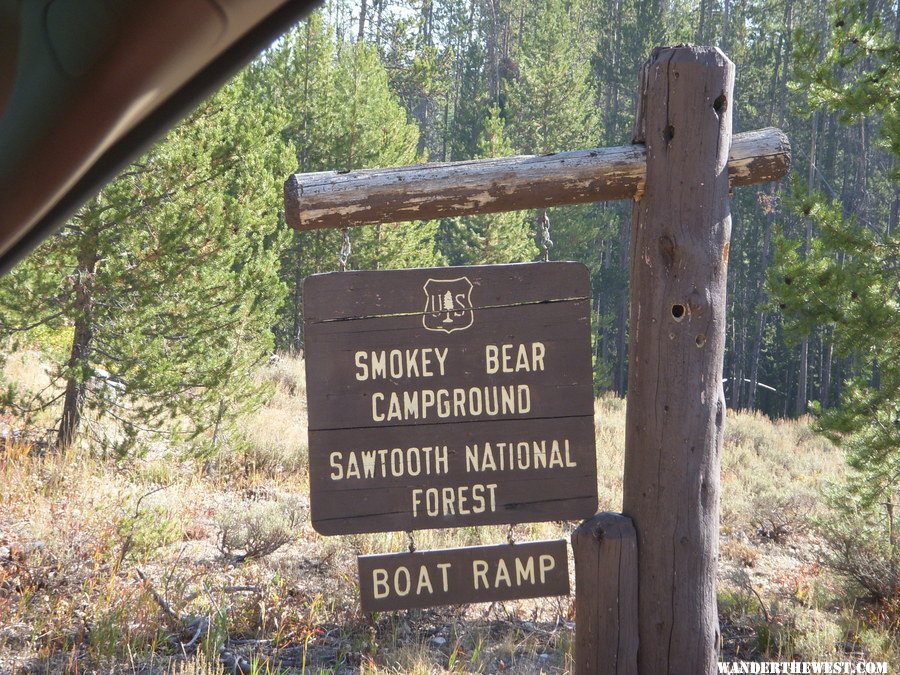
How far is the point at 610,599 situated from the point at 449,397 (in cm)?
87

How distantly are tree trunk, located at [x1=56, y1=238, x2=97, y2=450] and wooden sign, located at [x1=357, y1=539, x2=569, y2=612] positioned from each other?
4.89 meters

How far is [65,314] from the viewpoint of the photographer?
692 cm

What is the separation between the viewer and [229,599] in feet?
14.6

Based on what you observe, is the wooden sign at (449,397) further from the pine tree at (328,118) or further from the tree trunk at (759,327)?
the tree trunk at (759,327)

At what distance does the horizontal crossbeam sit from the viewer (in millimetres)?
2734

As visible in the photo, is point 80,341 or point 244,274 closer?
point 80,341

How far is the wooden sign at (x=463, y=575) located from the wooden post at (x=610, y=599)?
95 millimetres

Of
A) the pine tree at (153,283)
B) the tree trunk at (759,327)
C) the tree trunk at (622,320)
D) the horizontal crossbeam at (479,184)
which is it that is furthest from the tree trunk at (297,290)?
the tree trunk at (759,327)

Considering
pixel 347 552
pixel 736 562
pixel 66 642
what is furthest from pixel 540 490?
pixel 736 562

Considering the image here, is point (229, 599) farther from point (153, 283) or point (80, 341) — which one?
point (80, 341)

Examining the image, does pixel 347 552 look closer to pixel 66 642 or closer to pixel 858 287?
pixel 66 642

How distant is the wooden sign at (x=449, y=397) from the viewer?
108 inches

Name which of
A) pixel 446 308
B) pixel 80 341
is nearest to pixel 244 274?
pixel 80 341

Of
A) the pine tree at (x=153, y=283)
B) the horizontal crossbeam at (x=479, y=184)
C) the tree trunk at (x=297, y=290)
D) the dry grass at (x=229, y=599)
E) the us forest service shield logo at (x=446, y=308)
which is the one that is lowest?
the dry grass at (x=229, y=599)
